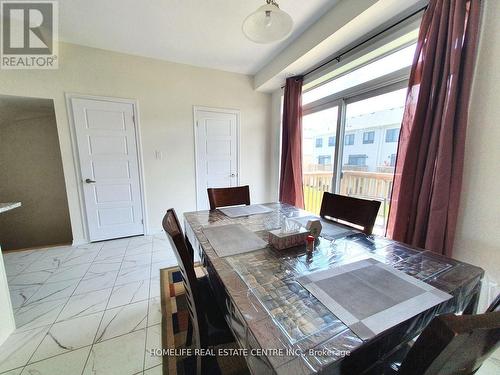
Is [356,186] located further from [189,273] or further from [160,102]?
[160,102]

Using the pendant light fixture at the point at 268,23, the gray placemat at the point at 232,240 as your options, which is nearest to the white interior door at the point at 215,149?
the pendant light fixture at the point at 268,23

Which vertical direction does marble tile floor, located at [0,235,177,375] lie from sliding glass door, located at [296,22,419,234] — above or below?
below

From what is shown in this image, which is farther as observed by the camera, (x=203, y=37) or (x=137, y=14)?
(x=203, y=37)

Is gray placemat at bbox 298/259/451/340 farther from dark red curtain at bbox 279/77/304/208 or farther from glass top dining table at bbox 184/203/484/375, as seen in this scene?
dark red curtain at bbox 279/77/304/208

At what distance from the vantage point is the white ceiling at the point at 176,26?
5.99 feet

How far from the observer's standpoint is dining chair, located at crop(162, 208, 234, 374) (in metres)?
0.78

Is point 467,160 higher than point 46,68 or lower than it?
lower

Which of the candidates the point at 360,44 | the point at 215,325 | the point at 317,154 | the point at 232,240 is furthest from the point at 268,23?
the point at 317,154

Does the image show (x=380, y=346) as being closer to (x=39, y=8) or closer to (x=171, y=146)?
(x=171, y=146)

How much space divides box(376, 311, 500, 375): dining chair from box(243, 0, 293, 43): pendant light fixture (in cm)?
157

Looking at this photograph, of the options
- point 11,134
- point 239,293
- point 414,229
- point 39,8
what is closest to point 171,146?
point 39,8

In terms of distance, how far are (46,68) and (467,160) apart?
4.17m

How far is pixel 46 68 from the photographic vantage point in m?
2.36

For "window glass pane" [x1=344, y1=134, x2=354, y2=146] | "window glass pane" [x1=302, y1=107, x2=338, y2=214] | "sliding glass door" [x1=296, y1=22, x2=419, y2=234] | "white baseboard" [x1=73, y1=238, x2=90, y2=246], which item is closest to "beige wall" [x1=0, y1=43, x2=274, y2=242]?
"white baseboard" [x1=73, y1=238, x2=90, y2=246]
